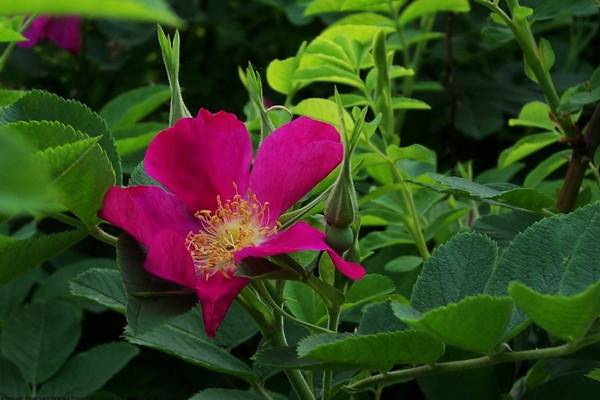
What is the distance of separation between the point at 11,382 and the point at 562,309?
641mm

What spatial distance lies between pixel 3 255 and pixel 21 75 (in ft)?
4.11

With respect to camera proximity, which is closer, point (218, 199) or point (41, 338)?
point (218, 199)

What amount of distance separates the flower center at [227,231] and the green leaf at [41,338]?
16.0 inches

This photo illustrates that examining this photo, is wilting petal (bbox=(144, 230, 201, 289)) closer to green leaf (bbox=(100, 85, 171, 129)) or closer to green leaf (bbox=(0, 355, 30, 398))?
green leaf (bbox=(0, 355, 30, 398))

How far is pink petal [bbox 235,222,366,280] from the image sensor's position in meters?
0.55

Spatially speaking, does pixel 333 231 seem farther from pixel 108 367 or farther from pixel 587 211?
pixel 108 367

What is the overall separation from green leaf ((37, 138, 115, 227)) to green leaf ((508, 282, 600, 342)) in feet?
0.78

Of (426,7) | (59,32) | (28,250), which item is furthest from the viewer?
(59,32)

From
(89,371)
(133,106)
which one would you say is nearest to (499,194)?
(89,371)

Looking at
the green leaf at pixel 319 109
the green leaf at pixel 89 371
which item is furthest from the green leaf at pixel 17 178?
the green leaf at pixel 89 371

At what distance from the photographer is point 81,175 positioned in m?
0.57

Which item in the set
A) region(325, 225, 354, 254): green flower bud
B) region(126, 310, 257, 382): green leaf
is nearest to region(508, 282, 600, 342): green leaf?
region(325, 225, 354, 254): green flower bud

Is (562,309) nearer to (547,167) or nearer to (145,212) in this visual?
(145,212)

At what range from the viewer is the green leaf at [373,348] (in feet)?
1.71
